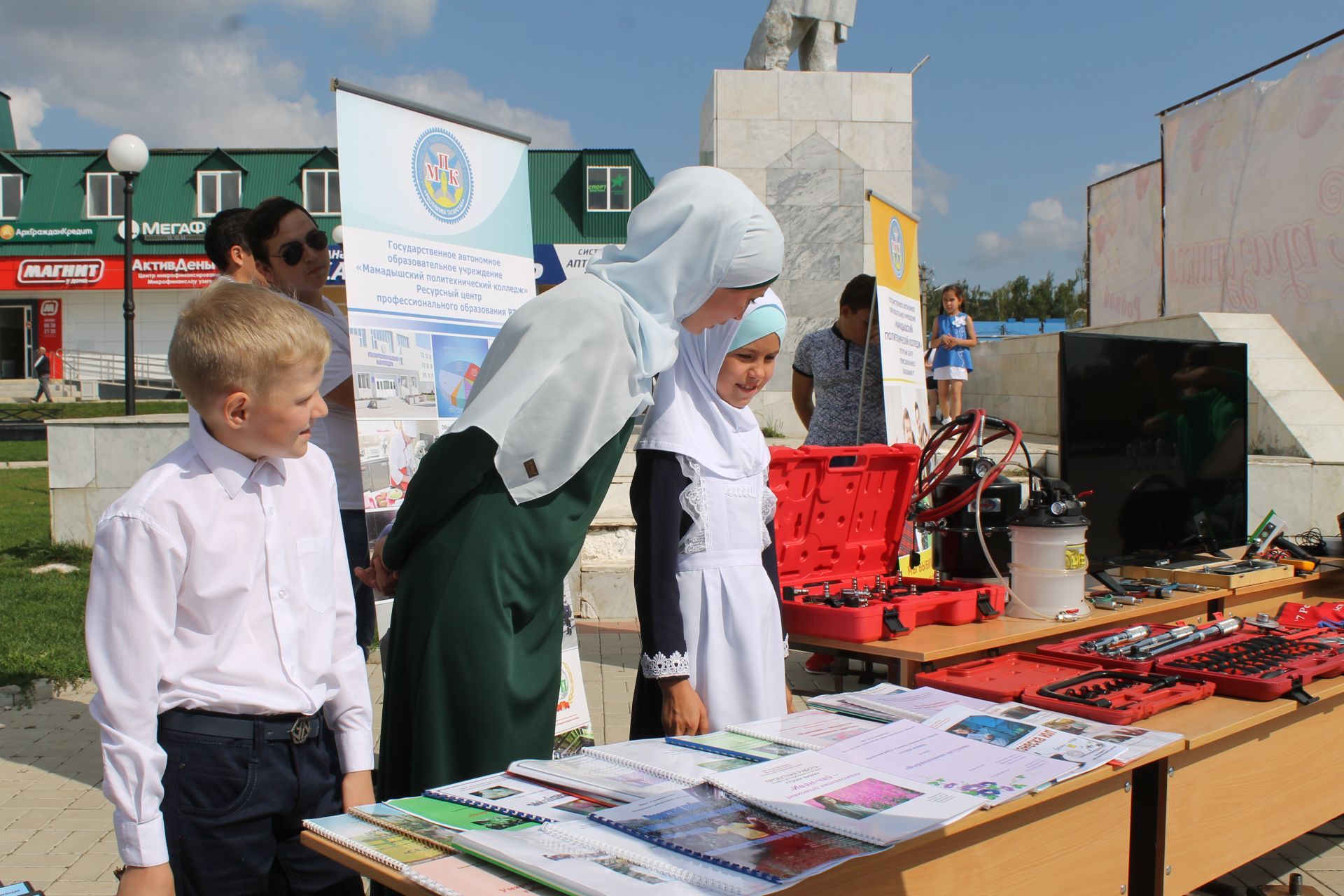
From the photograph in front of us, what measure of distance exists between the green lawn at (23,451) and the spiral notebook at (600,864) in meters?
19.3

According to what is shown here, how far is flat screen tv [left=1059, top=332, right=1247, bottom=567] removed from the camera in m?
3.79

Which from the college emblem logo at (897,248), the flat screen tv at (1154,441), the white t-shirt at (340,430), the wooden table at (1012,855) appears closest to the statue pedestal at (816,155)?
the college emblem logo at (897,248)

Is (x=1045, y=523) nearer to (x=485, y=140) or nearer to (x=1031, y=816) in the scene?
(x=1031, y=816)

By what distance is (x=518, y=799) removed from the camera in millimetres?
1684

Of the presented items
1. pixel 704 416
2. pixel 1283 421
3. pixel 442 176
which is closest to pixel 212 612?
pixel 704 416

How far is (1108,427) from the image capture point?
153 inches

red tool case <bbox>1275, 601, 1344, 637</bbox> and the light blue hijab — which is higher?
the light blue hijab

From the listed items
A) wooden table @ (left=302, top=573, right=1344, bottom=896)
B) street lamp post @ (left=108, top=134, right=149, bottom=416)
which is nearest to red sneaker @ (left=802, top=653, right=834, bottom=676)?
wooden table @ (left=302, top=573, right=1344, bottom=896)

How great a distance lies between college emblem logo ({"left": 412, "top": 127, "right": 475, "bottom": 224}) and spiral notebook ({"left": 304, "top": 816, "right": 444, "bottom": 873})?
8.51ft

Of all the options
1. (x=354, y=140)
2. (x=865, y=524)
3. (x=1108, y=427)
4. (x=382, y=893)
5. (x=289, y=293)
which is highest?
(x=354, y=140)

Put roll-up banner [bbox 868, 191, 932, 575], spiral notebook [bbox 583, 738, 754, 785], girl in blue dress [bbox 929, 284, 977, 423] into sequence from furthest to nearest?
1. girl in blue dress [bbox 929, 284, 977, 423]
2. roll-up banner [bbox 868, 191, 932, 575]
3. spiral notebook [bbox 583, 738, 754, 785]

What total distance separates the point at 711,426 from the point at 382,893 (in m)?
1.27

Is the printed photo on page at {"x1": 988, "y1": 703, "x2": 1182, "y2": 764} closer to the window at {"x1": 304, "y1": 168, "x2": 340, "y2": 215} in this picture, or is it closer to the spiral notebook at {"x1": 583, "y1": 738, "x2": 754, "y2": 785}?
the spiral notebook at {"x1": 583, "y1": 738, "x2": 754, "y2": 785}

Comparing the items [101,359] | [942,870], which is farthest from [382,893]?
[101,359]
